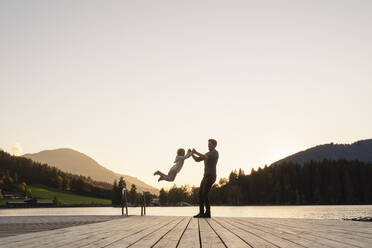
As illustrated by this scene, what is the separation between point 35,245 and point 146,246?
1787mm

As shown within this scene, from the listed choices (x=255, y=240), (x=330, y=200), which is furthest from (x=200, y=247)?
(x=330, y=200)

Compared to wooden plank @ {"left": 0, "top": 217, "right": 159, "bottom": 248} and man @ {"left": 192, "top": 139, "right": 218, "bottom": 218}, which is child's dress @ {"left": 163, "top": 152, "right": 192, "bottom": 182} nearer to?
man @ {"left": 192, "top": 139, "right": 218, "bottom": 218}

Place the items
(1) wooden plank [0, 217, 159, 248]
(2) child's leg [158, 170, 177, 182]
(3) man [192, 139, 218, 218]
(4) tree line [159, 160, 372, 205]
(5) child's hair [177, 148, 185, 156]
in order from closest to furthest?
(1) wooden plank [0, 217, 159, 248]
(2) child's leg [158, 170, 177, 182]
(5) child's hair [177, 148, 185, 156]
(3) man [192, 139, 218, 218]
(4) tree line [159, 160, 372, 205]

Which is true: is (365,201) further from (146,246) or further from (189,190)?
(146,246)

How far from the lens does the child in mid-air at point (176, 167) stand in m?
11.8

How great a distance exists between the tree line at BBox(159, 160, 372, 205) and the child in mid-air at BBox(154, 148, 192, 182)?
142 m

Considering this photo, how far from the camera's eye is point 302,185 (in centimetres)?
15212

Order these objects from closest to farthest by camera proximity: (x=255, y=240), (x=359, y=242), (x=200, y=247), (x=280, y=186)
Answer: (x=200, y=247)
(x=359, y=242)
(x=255, y=240)
(x=280, y=186)

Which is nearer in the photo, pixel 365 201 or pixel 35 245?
pixel 35 245

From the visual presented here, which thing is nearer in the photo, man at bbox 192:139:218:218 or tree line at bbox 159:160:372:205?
man at bbox 192:139:218:218

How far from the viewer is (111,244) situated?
6.14m

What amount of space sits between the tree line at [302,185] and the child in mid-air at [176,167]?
464 feet

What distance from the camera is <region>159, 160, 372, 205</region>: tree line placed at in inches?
5630

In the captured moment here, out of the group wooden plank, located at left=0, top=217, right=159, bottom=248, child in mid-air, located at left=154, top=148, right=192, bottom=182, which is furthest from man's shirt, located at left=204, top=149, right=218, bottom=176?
wooden plank, located at left=0, top=217, right=159, bottom=248
